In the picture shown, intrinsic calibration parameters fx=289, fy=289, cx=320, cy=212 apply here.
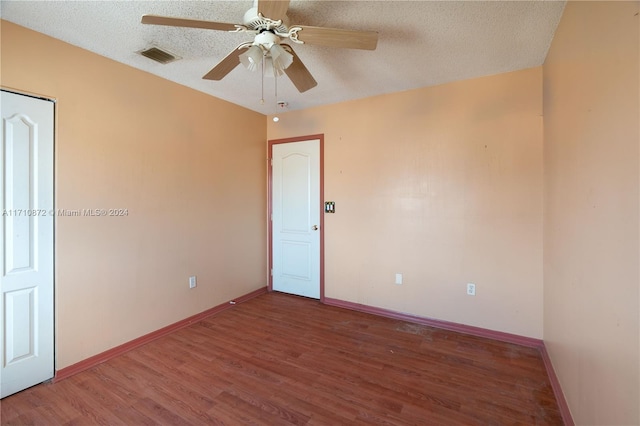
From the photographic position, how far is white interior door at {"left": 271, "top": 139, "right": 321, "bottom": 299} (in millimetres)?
3869

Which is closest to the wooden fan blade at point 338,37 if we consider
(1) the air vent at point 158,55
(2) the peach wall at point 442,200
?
(1) the air vent at point 158,55

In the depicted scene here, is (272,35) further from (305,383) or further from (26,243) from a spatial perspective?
(305,383)

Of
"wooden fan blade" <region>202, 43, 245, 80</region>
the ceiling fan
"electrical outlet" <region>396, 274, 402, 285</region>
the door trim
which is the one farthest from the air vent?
"electrical outlet" <region>396, 274, 402, 285</region>

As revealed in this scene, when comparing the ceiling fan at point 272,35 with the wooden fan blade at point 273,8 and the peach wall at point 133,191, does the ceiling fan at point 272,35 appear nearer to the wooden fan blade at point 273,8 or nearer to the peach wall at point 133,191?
the wooden fan blade at point 273,8

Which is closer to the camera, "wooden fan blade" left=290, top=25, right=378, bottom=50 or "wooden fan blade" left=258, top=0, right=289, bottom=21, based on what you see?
"wooden fan blade" left=258, top=0, right=289, bottom=21

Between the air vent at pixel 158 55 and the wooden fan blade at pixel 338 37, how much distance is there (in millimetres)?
1357

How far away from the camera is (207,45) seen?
2.28 meters

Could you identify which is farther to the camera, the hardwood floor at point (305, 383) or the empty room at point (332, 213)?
the hardwood floor at point (305, 383)

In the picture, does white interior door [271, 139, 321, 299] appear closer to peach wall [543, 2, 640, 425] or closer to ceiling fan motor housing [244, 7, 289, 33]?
ceiling fan motor housing [244, 7, 289, 33]

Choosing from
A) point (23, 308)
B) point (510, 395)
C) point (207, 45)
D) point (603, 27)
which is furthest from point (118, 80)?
point (510, 395)

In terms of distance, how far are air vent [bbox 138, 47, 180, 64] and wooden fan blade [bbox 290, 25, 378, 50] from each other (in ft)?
4.45

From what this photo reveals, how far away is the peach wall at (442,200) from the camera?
2.69 m

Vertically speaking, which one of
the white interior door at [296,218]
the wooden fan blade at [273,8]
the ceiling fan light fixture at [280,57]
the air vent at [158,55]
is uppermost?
the air vent at [158,55]

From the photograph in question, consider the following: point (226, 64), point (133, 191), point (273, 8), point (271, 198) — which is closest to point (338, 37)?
point (273, 8)
